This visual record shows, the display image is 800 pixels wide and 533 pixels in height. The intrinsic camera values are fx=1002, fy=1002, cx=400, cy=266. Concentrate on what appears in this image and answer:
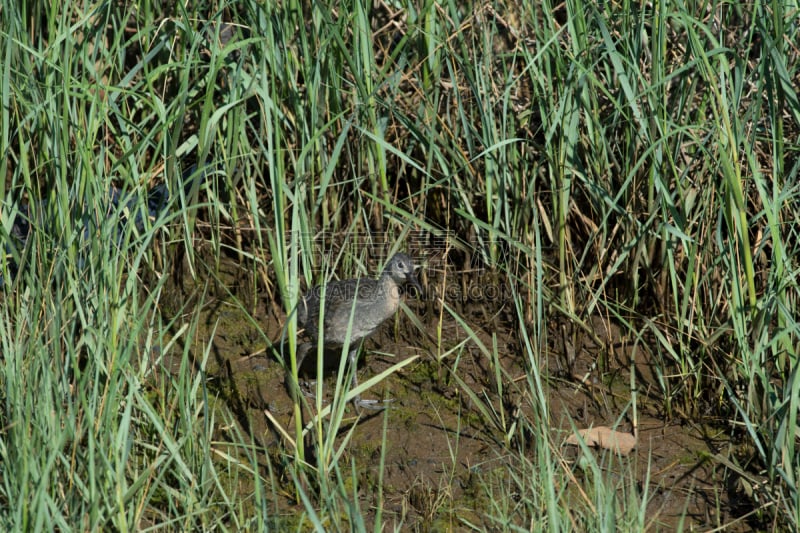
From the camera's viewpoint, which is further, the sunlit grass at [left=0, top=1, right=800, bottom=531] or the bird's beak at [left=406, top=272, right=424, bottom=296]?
the bird's beak at [left=406, top=272, right=424, bottom=296]

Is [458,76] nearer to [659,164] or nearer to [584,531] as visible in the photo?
[659,164]

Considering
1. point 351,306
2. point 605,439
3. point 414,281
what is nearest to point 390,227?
point 414,281

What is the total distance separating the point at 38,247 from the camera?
439 cm

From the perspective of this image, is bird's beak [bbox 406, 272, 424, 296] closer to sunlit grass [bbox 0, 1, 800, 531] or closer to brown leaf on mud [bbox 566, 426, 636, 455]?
sunlit grass [bbox 0, 1, 800, 531]

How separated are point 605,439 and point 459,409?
72 cm

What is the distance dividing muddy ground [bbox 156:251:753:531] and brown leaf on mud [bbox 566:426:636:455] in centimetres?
5

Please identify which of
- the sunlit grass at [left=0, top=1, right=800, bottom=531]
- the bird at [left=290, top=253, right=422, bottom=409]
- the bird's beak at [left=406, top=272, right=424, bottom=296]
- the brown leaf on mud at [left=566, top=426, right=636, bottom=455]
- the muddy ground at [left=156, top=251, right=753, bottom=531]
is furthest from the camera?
the bird's beak at [left=406, top=272, right=424, bottom=296]

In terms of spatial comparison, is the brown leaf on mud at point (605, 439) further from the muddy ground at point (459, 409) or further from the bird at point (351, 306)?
the bird at point (351, 306)

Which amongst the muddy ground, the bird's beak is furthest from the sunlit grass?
the bird's beak

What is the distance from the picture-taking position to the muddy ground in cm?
445

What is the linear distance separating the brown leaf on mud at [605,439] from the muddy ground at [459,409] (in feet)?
0.17

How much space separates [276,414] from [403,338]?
1002 millimetres

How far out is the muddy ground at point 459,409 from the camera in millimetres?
4449

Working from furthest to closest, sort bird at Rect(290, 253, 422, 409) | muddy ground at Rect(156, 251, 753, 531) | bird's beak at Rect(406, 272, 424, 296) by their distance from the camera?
1. bird's beak at Rect(406, 272, 424, 296)
2. bird at Rect(290, 253, 422, 409)
3. muddy ground at Rect(156, 251, 753, 531)
